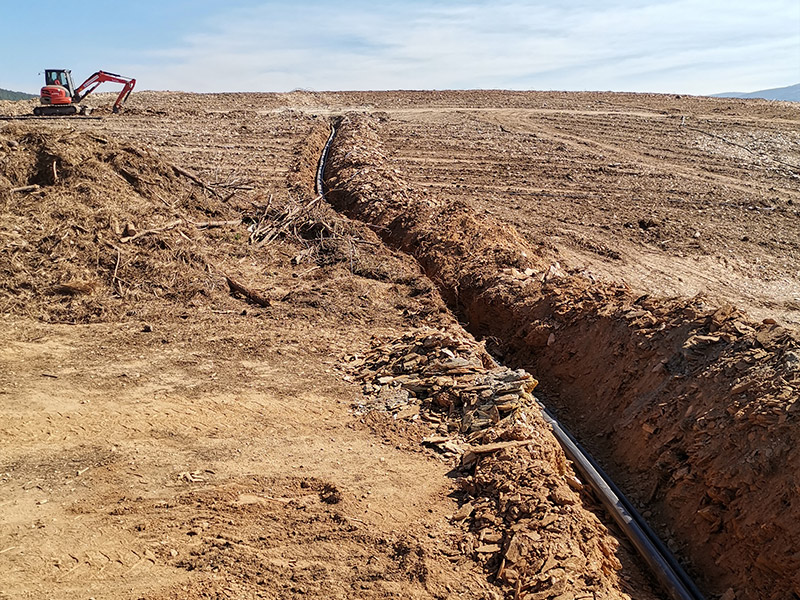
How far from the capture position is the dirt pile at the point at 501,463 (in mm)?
4176

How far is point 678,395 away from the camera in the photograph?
5590mm

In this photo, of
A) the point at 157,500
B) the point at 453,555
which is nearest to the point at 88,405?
the point at 157,500

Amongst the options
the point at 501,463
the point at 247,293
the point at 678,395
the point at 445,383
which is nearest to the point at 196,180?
the point at 247,293

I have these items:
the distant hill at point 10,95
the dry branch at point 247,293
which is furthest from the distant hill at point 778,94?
the dry branch at point 247,293

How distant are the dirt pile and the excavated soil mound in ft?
11.9

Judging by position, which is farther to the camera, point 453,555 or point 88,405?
point 88,405

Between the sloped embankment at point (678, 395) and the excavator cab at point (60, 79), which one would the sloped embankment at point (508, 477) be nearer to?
the sloped embankment at point (678, 395)

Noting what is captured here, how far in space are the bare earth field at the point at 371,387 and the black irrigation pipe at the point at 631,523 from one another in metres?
0.15

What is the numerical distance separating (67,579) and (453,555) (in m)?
2.56

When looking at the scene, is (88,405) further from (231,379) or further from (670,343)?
(670,343)

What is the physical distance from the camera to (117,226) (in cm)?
933

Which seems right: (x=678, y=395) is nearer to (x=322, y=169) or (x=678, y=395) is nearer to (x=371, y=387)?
(x=371, y=387)

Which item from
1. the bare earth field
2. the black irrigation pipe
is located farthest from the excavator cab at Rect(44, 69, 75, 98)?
the black irrigation pipe

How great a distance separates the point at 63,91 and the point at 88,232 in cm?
2248
